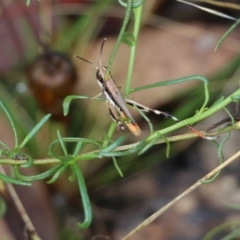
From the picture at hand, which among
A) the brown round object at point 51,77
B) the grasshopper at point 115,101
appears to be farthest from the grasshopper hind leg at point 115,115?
the brown round object at point 51,77

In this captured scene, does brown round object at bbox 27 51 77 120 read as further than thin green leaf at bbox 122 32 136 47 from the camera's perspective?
Yes

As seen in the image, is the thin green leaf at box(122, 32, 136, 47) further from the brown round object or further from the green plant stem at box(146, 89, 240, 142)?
the brown round object

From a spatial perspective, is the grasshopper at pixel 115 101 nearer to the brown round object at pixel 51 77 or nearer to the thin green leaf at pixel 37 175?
the thin green leaf at pixel 37 175

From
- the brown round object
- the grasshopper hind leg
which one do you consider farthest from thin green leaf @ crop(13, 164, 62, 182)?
the brown round object

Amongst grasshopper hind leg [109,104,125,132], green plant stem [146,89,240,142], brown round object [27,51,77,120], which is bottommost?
green plant stem [146,89,240,142]

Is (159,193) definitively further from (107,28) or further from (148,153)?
(107,28)

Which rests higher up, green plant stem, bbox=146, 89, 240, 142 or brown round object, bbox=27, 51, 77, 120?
brown round object, bbox=27, 51, 77, 120

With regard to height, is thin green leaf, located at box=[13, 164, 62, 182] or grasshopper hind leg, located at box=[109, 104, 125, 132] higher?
grasshopper hind leg, located at box=[109, 104, 125, 132]

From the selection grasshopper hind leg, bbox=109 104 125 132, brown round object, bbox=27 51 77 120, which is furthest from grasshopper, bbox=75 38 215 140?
brown round object, bbox=27 51 77 120

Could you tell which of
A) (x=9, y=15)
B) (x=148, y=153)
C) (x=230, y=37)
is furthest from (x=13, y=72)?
(x=230, y=37)

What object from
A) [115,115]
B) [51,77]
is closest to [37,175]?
[115,115]

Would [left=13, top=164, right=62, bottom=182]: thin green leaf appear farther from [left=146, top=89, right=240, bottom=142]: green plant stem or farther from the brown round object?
the brown round object
